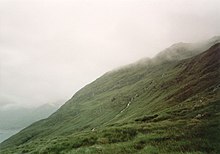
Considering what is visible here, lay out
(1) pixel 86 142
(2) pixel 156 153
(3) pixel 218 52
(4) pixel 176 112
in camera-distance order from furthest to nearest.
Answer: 1. (3) pixel 218 52
2. (4) pixel 176 112
3. (1) pixel 86 142
4. (2) pixel 156 153

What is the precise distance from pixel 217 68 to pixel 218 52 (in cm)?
1623

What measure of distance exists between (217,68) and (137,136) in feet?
202

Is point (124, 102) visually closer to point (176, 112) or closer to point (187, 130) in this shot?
point (176, 112)

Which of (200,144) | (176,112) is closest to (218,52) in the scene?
(176,112)

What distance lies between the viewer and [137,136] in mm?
40344

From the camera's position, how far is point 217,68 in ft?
313

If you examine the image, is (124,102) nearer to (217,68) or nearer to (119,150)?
(217,68)

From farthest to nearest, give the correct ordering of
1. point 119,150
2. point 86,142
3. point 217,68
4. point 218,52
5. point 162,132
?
point 218,52 < point 217,68 < point 86,142 < point 162,132 < point 119,150

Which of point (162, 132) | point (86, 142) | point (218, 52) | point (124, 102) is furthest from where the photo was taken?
point (124, 102)

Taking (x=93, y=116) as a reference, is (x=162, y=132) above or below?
below

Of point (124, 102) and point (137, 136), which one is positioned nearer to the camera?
point (137, 136)

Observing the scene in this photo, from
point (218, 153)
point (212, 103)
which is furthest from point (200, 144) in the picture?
point (212, 103)

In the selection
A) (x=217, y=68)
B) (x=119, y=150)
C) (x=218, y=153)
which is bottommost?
(x=218, y=153)

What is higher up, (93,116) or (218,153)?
(93,116)
